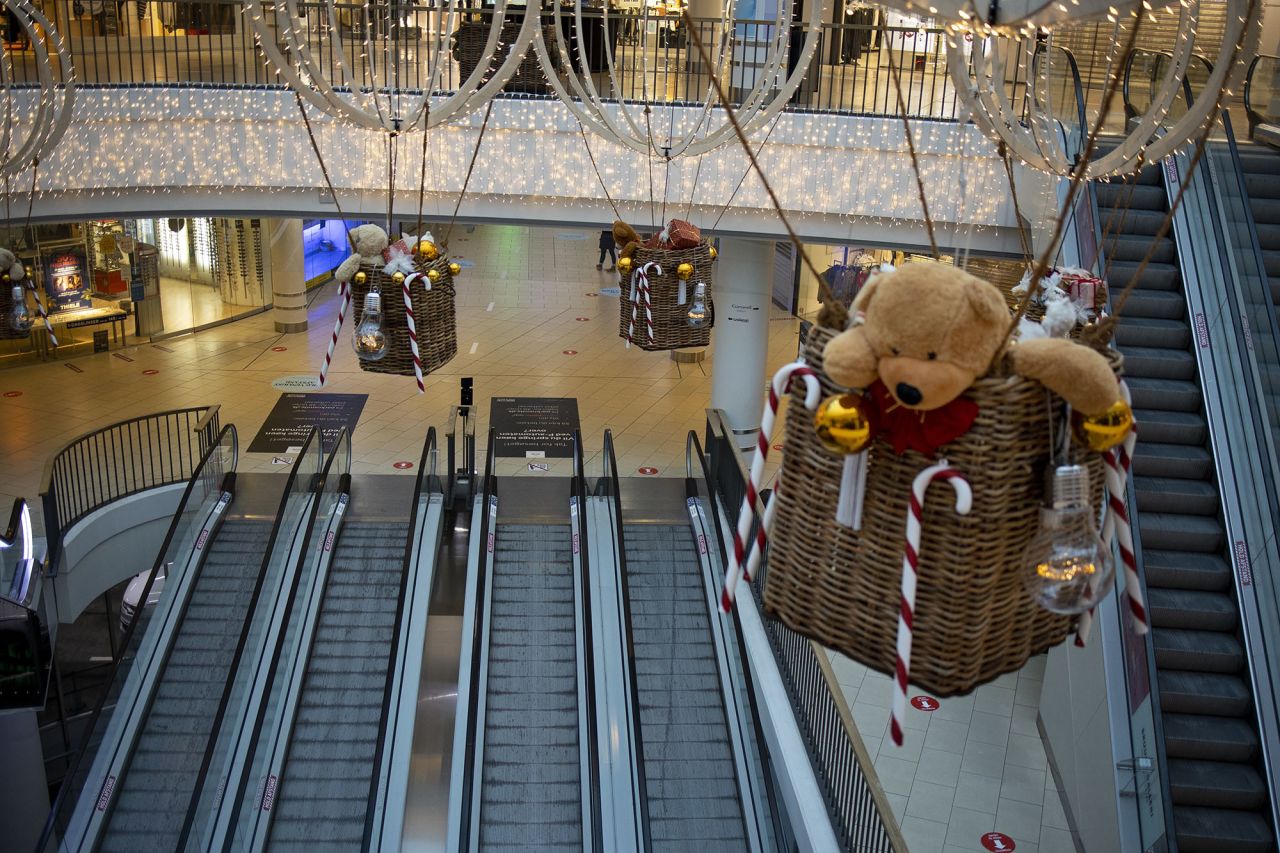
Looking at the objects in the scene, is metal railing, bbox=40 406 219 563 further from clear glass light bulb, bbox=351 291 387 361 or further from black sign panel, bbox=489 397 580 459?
clear glass light bulb, bbox=351 291 387 361

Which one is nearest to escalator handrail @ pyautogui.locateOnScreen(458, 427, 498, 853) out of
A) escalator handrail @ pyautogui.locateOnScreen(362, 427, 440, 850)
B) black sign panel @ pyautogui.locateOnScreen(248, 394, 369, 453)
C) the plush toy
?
escalator handrail @ pyautogui.locateOnScreen(362, 427, 440, 850)

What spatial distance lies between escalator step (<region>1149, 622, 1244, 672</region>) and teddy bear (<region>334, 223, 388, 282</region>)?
4.37 meters

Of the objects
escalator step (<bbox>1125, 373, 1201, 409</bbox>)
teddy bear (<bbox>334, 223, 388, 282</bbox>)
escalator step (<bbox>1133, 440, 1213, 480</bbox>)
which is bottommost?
escalator step (<bbox>1133, 440, 1213, 480</bbox>)

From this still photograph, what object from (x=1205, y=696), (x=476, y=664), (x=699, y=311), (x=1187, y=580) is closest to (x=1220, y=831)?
(x=1205, y=696)

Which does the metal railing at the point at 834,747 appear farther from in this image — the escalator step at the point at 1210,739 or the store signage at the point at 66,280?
the store signage at the point at 66,280

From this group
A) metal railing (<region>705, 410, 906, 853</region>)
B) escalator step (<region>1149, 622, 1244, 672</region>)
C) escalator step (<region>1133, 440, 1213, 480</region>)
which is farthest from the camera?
escalator step (<region>1133, 440, 1213, 480</region>)

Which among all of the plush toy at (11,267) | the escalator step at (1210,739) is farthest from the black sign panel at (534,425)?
the escalator step at (1210,739)

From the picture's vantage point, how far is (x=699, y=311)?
708 centimetres

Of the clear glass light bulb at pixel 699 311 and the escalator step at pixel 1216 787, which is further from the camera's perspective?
the clear glass light bulb at pixel 699 311

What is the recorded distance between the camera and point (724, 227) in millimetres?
11164

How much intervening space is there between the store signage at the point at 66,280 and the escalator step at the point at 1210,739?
1439 cm

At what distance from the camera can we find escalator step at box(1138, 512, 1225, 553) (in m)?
6.61

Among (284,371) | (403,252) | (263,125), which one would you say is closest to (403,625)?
(403,252)

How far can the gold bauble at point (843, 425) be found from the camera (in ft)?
7.12
